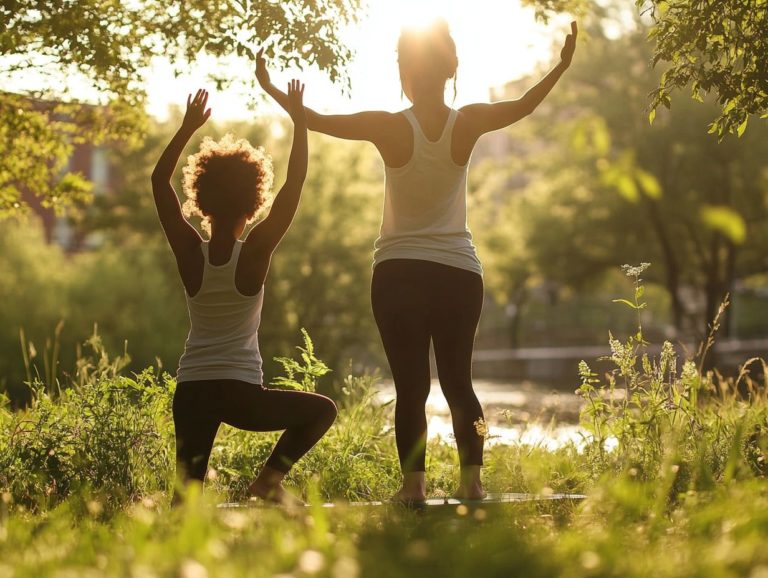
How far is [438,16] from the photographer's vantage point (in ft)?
15.3

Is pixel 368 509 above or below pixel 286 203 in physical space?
below

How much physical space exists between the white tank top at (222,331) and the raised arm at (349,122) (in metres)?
0.66

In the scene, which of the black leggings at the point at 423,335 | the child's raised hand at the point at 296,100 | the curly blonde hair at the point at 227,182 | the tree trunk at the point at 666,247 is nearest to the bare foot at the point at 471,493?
the black leggings at the point at 423,335

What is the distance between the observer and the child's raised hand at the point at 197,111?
4.47 metres

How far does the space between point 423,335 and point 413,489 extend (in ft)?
2.06

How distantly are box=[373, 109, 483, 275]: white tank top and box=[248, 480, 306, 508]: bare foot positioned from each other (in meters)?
1.02

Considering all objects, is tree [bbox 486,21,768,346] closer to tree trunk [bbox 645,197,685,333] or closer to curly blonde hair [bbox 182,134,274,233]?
tree trunk [bbox 645,197,685,333]

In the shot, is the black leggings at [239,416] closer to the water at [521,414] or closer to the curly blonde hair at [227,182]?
the curly blonde hair at [227,182]

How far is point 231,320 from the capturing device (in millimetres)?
4184

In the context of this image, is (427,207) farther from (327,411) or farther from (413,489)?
(413,489)

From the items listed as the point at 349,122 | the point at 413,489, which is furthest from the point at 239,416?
the point at 349,122

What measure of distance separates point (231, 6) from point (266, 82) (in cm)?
194

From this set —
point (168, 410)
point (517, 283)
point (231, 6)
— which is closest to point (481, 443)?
point (168, 410)

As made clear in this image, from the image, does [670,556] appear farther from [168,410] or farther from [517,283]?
[517,283]
